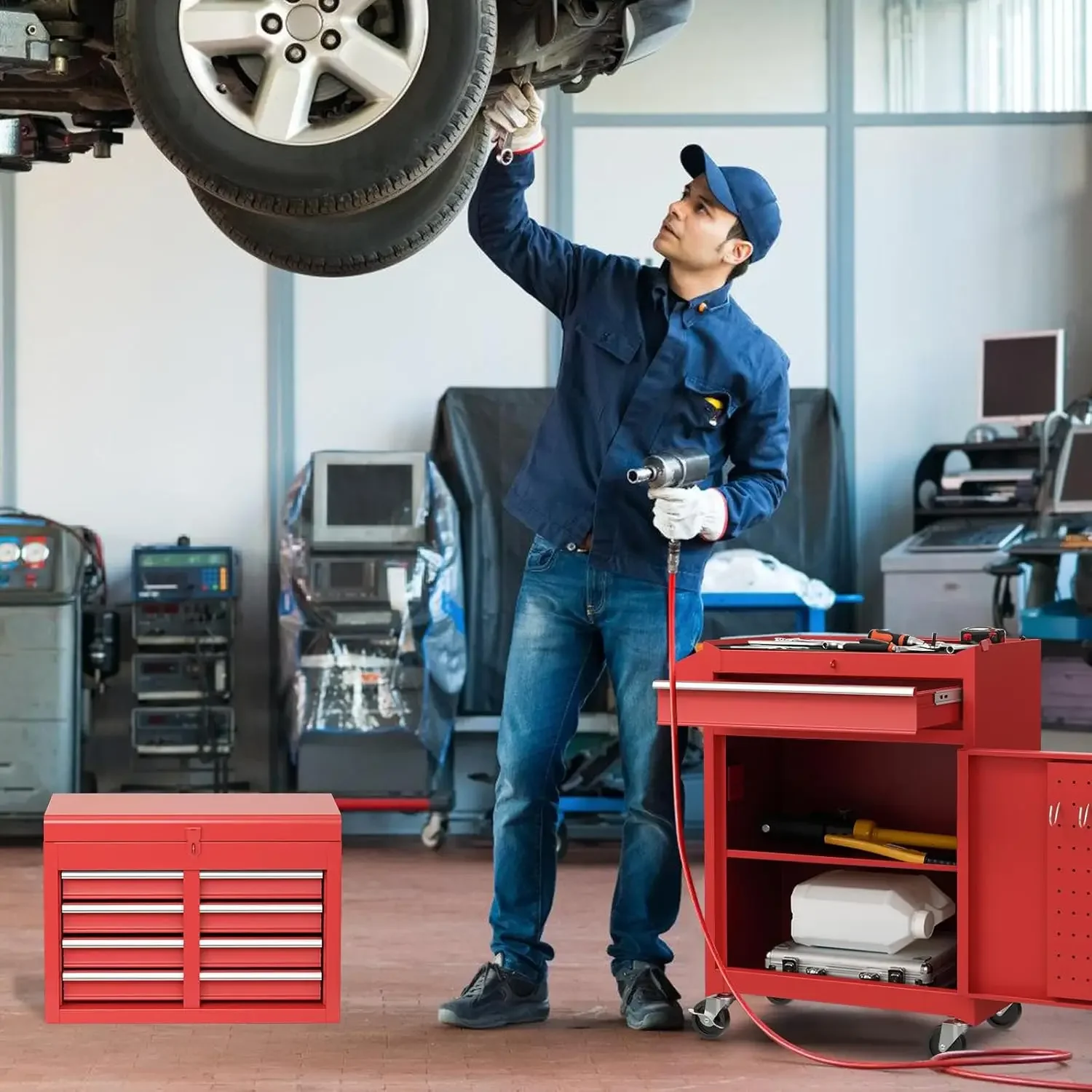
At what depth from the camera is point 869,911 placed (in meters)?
2.85

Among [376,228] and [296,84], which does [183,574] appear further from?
[296,84]

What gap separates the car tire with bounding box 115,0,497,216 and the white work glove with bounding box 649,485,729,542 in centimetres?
72

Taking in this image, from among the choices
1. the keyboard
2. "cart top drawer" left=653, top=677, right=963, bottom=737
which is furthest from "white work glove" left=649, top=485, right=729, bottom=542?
the keyboard

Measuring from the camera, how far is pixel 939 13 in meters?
6.07

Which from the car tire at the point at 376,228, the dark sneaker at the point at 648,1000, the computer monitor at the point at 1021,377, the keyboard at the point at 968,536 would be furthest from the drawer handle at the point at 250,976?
the computer monitor at the point at 1021,377

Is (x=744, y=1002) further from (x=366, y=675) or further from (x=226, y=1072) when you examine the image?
→ (x=366, y=675)

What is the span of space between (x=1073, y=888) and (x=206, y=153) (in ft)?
6.18

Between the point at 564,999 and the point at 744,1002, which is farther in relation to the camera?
the point at 564,999

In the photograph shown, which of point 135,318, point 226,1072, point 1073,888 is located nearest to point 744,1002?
point 1073,888

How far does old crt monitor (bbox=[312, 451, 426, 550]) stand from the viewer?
17.9 ft

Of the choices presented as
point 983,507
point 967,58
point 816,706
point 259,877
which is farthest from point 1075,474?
point 259,877

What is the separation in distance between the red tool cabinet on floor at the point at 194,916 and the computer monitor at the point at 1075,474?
327 cm

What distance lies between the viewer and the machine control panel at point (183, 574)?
547cm

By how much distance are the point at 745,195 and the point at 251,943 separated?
1.65 meters
